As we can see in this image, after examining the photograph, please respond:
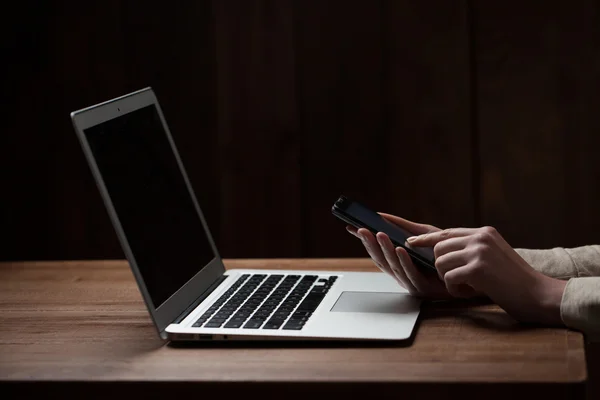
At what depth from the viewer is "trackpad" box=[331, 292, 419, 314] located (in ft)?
3.50

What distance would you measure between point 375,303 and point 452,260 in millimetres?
129

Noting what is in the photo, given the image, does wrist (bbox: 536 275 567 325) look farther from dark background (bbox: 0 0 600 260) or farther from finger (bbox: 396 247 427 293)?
dark background (bbox: 0 0 600 260)

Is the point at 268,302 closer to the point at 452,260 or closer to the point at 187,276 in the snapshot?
the point at 187,276

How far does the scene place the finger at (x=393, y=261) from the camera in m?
1.08

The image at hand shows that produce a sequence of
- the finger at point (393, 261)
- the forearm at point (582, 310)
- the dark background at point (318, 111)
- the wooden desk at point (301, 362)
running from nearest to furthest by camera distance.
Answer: the wooden desk at point (301, 362) → the forearm at point (582, 310) → the finger at point (393, 261) → the dark background at point (318, 111)

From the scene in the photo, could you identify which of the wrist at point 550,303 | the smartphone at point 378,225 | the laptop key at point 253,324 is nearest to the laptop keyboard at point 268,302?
the laptop key at point 253,324

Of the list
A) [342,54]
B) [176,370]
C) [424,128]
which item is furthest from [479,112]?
[176,370]

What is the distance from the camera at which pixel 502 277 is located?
1003 millimetres

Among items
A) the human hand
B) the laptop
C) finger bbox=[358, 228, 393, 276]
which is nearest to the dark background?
the laptop

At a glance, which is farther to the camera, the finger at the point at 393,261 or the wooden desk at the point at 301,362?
the finger at the point at 393,261

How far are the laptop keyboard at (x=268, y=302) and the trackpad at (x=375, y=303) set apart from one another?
31 millimetres

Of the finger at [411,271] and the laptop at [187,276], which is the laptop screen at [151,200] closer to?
the laptop at [187,276]

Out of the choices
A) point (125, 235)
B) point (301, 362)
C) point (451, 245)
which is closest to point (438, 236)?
point (451, 245)

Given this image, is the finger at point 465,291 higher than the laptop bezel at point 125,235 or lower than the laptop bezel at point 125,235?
lower
